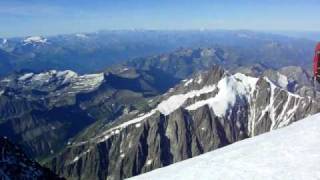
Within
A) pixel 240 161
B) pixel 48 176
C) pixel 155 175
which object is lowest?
pixel 48 176

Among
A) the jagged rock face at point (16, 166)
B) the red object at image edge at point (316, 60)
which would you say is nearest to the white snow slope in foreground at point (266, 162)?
A: the red object at image edge at point (316, 60)

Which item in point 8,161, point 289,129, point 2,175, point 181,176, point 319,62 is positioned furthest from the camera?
point 8,161

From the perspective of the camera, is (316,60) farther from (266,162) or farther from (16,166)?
(16,166)

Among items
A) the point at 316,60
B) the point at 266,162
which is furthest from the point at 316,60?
the point at 266,162

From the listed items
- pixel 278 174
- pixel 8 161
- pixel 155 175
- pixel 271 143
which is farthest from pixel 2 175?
pixel 278 174

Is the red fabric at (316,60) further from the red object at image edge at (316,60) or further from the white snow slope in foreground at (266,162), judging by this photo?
the white snow slope in foreground at (266,162)

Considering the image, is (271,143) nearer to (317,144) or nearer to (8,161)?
(317,144)

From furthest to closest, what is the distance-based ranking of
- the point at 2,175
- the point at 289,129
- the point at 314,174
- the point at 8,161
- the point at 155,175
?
1. the point at 8,161
2. the point at 2,175
3. the point at 289,129
4. the point at 155,175
5. the point at 314,174
